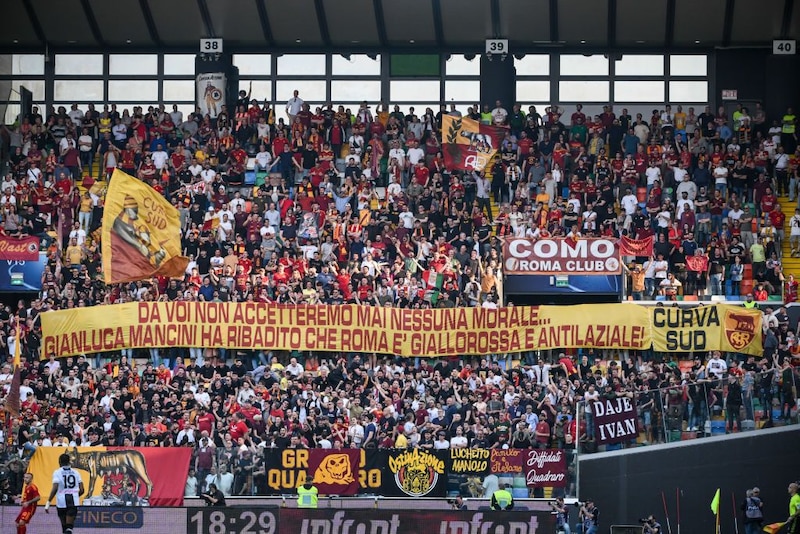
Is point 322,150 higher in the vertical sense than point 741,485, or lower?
higher

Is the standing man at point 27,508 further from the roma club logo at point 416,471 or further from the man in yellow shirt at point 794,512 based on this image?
the man in yellow shirt at point 794,512

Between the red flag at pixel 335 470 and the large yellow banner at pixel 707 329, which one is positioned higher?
the large yellow banner at pixel 707 329

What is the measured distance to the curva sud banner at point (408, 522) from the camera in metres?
25.2

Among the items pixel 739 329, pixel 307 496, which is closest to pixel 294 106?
pixel 739 329

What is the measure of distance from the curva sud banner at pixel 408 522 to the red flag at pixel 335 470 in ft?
20.7

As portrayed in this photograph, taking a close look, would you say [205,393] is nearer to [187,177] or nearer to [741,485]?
[187,177]

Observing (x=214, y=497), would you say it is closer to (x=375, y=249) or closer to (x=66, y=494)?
(x=66, y=494)

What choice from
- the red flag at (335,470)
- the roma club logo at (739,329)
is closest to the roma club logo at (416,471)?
the red flag at (335,470)

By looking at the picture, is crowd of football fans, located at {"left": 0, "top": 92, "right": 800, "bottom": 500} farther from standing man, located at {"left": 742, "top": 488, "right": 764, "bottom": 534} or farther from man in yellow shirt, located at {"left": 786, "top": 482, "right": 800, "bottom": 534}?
man in yellow shirt, located at {"left": 786, "top": 482, "right": 800, "bottom": 534}

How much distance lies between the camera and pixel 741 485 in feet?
107

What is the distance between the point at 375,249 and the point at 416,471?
941cm

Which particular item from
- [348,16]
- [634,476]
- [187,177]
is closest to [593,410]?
[634,476]

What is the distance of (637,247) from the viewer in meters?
39.6

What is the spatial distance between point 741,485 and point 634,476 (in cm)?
243
